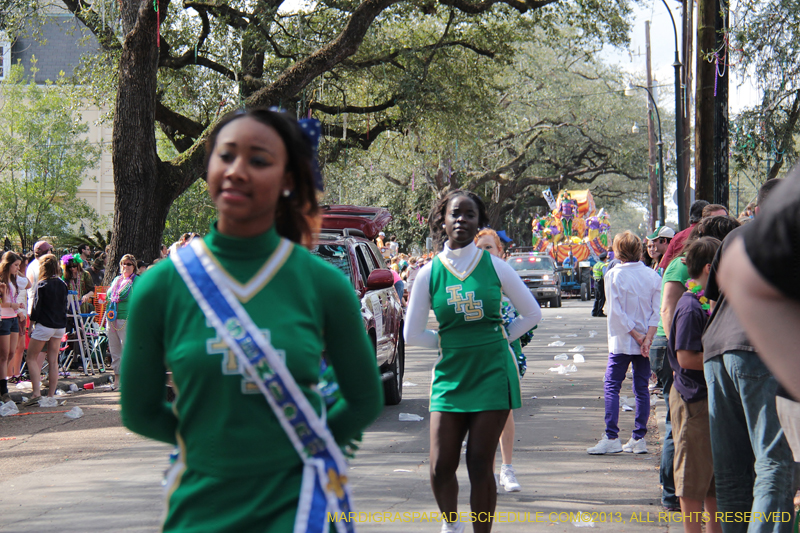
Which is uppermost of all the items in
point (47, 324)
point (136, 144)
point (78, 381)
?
point (136, 144)

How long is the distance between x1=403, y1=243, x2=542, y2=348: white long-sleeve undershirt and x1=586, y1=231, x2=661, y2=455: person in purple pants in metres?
2.73

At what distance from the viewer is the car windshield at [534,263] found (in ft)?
101

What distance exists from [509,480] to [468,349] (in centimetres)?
192

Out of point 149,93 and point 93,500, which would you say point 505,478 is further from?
point 149,93

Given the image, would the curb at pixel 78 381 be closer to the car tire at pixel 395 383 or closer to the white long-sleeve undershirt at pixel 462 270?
the car tire at pixel 395 383

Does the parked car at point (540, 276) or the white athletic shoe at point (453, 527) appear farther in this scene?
the parked car at point (540, 276)

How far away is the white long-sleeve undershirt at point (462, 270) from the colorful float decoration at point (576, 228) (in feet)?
115

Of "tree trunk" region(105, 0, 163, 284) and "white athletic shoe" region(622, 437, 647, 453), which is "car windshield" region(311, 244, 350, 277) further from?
"tree trunk" region(105, 0, 163, 284)

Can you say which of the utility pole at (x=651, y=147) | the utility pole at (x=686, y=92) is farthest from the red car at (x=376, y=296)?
the utility pole at (x=651, y=147)

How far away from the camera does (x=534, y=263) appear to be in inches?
1225

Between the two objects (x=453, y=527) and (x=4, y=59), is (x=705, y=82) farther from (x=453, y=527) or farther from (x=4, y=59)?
(x=4, y=59)

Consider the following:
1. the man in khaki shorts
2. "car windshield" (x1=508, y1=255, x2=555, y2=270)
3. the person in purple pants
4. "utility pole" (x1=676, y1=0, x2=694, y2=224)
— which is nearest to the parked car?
"car windshield" (x1=508, y1=255, x2=555, y2=270)

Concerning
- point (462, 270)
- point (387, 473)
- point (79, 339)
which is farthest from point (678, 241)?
point (79, 339)

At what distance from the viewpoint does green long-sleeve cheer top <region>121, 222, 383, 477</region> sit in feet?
6.90
